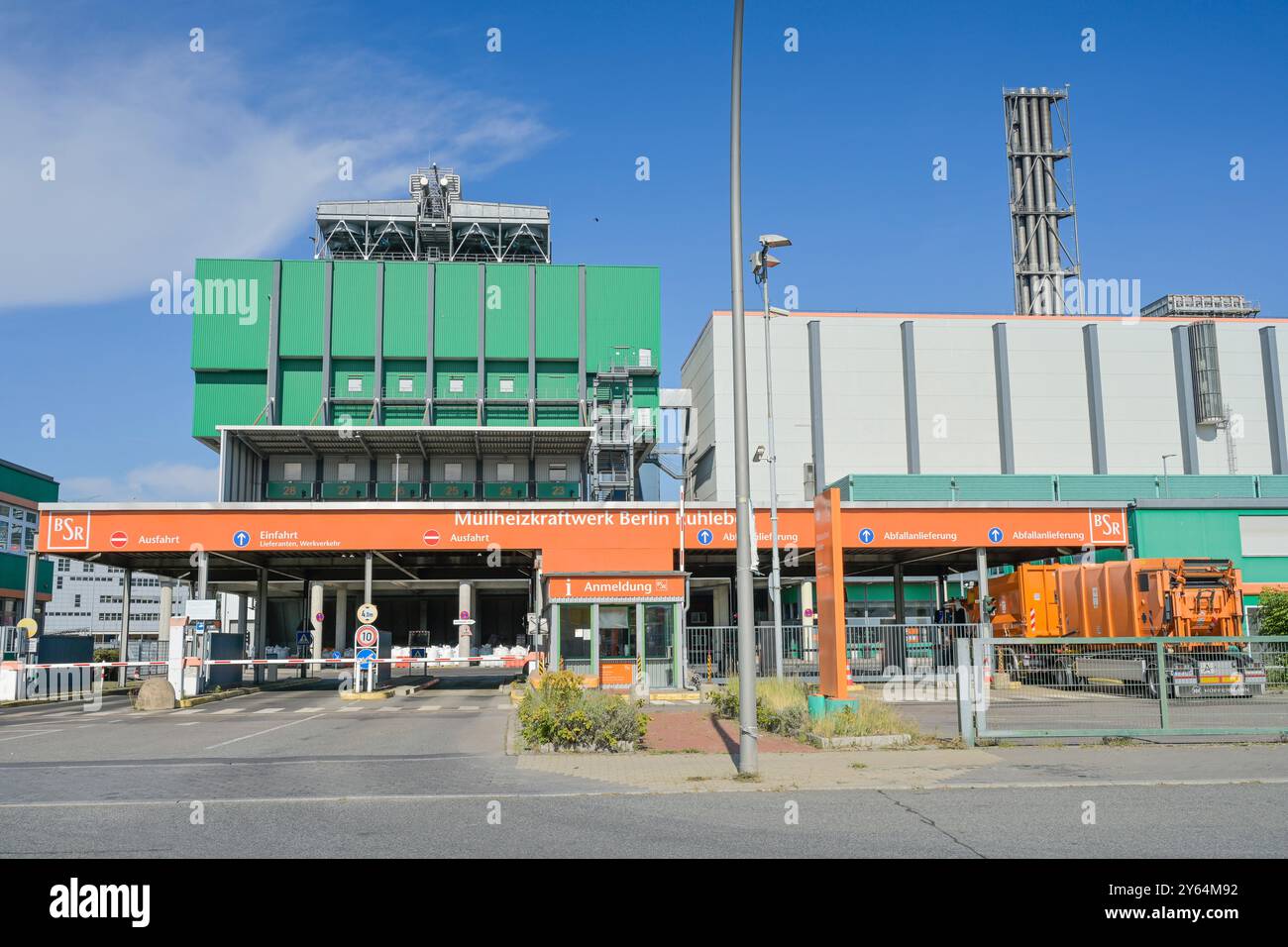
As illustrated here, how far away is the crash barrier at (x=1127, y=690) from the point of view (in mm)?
15234

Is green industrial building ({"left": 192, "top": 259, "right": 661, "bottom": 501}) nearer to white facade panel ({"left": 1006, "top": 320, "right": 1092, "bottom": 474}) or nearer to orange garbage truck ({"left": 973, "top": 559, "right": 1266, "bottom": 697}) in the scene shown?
white facade panel ({"left": 1006, "top": 320, "right": 1092, "bottom": 474})

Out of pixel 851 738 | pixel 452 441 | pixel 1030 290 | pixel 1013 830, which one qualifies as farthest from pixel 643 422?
pixel 1013 830

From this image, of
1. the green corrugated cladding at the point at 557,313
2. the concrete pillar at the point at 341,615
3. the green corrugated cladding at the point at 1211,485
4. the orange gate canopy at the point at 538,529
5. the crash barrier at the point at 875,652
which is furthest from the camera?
the concrete pillar at the point at 341,615

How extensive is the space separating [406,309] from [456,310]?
2.84 metres

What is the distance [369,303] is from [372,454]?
28.7 ft

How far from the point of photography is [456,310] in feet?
201

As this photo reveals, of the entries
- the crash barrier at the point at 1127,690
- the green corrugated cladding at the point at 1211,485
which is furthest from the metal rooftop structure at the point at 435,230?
the crash barrier at the point at 1127,690

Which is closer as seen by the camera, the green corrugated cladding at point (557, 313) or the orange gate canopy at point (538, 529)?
the orange gate canopy at point (538, 529)

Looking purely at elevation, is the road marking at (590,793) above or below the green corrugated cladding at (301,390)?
below

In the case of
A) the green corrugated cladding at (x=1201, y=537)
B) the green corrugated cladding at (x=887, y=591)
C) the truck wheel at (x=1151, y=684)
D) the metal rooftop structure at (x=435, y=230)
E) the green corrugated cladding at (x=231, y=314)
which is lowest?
the truck wheel at (x=1151, y=684)

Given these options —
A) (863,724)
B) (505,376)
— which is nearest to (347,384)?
(505,376)

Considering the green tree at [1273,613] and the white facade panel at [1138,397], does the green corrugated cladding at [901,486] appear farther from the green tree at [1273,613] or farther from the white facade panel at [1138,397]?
the green tree at [1273,613]

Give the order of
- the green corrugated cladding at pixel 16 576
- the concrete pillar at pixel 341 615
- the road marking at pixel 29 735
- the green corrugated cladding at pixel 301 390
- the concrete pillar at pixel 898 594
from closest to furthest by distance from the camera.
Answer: the road marking at pixel 29 735, the concrete pillar at pixel 898 594, the green corrugated cladding at pixel 16 576, the green corrugated cladding at pixel 301 390, the concrete pillar at pixel 341 615

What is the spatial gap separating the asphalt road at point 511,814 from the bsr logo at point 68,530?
19.1 m
